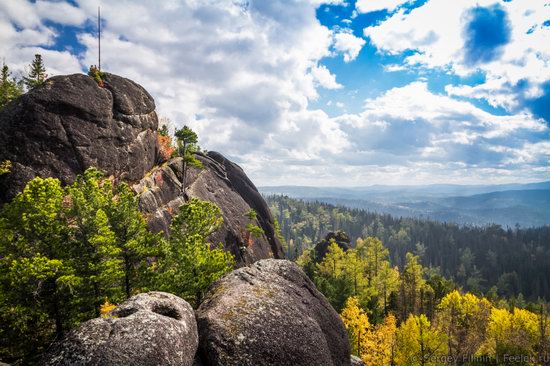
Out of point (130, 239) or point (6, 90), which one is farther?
point (6, 90)

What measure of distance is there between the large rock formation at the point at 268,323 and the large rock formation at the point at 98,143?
23.3 meters

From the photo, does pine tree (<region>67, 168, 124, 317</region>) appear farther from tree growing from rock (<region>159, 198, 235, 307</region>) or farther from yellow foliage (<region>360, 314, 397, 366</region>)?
yellow foliage (<region>360, 314, 397, 366</region>)

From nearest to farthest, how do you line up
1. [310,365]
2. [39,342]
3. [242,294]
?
[310,365]
[242,294]
[39,342]

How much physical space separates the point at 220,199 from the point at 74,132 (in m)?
25.7

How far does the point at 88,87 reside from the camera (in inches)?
1452

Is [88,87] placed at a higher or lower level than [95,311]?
higher

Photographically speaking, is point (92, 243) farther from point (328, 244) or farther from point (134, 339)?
point (328, 244)

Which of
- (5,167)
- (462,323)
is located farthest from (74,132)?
(462,323)

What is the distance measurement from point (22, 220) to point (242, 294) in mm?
14482

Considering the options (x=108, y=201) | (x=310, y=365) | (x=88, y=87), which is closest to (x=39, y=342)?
(x=108, y=201)

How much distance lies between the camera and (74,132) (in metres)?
33.6

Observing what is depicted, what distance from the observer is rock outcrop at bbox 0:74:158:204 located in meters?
29.4

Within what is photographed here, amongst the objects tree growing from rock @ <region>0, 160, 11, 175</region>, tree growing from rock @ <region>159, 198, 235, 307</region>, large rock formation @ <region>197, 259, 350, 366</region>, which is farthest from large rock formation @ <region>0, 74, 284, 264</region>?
large rock formation @ <region>197, 259, 350, 366</region>

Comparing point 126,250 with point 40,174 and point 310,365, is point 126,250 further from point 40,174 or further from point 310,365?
point 310,365
